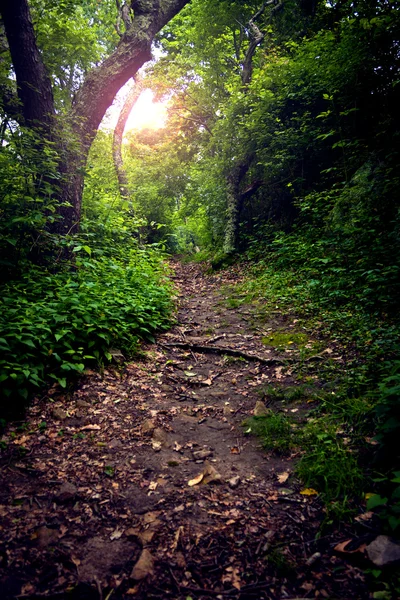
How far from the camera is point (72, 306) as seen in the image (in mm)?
4438

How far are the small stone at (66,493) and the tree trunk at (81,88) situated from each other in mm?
4548

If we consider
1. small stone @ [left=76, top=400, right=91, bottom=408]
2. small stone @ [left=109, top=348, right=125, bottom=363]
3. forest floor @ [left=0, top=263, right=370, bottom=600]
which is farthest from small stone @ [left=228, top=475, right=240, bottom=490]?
small stone @ [left=109, top=348, right=125, bottom=363]

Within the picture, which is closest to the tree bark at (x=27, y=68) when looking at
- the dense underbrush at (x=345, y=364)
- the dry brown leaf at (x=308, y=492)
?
the dense underbrush at (x=345, y=364)

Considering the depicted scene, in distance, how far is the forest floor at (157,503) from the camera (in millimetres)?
1886

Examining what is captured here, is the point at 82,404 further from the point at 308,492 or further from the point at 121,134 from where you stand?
the point at 121,134

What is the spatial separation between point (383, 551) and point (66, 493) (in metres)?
2.28

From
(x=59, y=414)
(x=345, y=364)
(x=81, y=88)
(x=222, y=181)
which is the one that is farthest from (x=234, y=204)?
(x=59, y=414)

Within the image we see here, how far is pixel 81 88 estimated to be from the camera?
23.3ft

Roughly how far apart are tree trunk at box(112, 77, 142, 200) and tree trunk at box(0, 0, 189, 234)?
20.6ft

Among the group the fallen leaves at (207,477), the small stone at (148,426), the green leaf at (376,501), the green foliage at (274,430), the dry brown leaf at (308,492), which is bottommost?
the dry brown leaf at (308,492)

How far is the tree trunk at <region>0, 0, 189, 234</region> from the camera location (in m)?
5.98

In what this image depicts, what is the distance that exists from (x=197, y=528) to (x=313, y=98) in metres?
12.3

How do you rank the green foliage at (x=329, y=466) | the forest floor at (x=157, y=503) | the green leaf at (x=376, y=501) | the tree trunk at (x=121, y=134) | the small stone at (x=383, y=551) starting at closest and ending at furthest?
the small stone at (x=383, y=551) → the forest floor at (x=157, y=503) → the green leaf at (x=376, y=501) → the green foliage at (x=329, y=466) → the tree trunk at (x=121, y=134)

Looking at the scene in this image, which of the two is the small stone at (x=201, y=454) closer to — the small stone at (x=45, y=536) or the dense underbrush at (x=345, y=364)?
the dense underbrush at (x=345, y=364)
